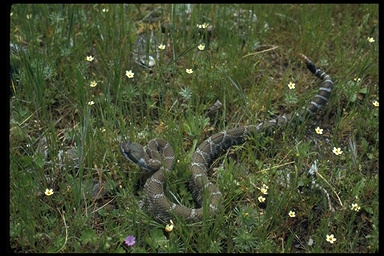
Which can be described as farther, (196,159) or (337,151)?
(196,159)

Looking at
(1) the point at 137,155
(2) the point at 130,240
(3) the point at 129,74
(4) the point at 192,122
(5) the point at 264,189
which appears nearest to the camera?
(2) the point at 130,240

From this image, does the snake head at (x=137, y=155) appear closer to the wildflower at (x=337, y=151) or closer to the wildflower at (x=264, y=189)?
the wildflower at (x=264, y=189)

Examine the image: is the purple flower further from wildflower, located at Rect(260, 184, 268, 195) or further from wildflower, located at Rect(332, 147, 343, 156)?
wildflower, located at Rect(332, 147, 343, 156)

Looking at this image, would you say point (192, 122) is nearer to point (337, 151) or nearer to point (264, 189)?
point (264, 189)

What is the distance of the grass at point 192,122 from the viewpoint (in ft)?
15.4

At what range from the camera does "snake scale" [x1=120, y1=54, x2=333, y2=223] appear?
16.1ft

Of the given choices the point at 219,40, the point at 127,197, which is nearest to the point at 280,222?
the point at 127,197

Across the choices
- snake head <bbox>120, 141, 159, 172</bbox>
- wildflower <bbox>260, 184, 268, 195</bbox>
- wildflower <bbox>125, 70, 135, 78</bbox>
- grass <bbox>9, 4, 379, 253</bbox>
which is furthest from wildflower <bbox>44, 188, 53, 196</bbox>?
wildflower <bbox>260, 184, 268, 195</bbox>

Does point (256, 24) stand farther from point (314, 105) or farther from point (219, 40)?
point (314, 105)

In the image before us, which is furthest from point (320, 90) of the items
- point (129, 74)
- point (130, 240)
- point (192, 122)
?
point (130, 240)

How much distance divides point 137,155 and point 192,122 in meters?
0.74

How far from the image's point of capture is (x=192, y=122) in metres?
5.59

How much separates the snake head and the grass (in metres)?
0.11

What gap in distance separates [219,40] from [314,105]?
5.21 ft
